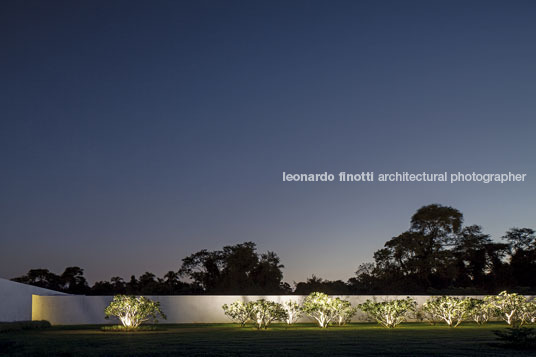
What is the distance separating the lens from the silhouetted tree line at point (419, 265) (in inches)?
1473

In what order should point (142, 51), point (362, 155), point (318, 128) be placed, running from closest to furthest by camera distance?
point (142, 51) < point (318, 128) < point (362, 155)

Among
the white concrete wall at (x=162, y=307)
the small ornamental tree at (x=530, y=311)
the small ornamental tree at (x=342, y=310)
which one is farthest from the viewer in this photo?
the white concrete wall at (x=162, y=307)

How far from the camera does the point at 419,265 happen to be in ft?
123

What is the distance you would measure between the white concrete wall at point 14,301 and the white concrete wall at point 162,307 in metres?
0.36

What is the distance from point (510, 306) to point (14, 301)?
22.4 metres

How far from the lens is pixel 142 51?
22.4 meters

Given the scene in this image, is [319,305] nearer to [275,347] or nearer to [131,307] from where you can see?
[131,307]

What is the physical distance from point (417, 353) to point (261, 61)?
1518 centimetres

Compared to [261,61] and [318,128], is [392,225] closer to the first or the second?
[318,128]

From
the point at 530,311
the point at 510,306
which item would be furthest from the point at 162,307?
the point at 530,311

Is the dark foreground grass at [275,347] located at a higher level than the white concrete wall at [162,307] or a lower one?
higher

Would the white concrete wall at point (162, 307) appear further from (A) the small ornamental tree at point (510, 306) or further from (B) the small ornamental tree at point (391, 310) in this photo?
(B) the small ornamental tree at point (391, 310)

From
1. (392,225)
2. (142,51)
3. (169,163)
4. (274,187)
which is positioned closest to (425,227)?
(392,225)

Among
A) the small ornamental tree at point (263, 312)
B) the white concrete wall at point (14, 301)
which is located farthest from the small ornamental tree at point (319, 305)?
the white concrete wall at point (14, 301)
